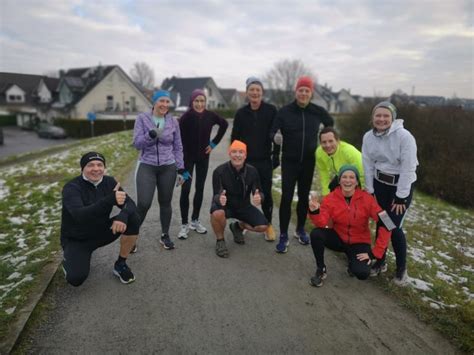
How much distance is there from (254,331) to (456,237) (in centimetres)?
526

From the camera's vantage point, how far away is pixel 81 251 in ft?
11.3

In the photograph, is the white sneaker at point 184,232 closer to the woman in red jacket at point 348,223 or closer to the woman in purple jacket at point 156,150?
the woman in purple jacket at point 156,150

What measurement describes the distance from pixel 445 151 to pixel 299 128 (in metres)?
8.42

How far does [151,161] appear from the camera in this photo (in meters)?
4.18

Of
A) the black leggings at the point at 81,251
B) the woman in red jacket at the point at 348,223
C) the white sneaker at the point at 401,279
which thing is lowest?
the white sneaker at the point at 401,279

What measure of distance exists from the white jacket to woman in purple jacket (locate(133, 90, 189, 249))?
243cm

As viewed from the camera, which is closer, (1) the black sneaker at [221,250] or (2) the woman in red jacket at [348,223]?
(2) the woman in red jacket at [348,223]

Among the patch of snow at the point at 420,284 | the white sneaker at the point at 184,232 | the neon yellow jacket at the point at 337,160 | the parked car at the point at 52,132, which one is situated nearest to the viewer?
the patch of snow at the point at 420,284

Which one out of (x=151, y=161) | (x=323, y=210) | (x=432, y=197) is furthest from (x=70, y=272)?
(x=432, y=197)

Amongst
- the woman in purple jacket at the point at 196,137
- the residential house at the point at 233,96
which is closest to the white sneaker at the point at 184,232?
the woman in purple jacket at the point at 196,137

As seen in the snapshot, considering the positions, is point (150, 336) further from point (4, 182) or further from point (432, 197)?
point (432, 197)

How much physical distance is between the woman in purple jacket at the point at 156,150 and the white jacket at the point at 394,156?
243cm

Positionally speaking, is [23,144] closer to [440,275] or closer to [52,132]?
[52,132]

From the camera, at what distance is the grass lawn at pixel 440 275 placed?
3.03 meters
